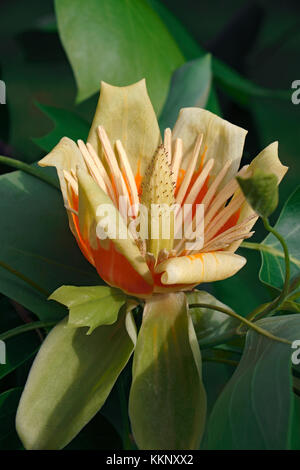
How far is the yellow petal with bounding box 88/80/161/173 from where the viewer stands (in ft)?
1.25

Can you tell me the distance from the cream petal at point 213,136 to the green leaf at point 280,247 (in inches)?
2.5

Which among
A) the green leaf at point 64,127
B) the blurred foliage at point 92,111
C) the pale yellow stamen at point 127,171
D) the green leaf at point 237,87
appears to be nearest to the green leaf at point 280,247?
the blurred foliage at point 92,111

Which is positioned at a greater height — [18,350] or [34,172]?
[34,172]

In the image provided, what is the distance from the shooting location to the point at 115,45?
1.90ft

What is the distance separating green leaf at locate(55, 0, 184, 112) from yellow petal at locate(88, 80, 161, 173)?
157mm

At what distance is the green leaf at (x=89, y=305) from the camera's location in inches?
11.5

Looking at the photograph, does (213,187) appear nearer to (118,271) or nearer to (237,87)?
(118,271)

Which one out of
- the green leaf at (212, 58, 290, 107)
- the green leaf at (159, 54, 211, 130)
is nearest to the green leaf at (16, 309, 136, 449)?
the green leaf at (159, 54, 211, 130)

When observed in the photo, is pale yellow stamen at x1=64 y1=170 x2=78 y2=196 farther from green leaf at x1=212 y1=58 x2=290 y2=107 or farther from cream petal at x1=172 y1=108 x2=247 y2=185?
green leaf at x1=212 y1=58 x2=290 y2=107

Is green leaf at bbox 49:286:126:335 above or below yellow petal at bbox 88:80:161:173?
below

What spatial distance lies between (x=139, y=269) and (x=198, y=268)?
0.11 ft

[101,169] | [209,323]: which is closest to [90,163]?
[101,169]
